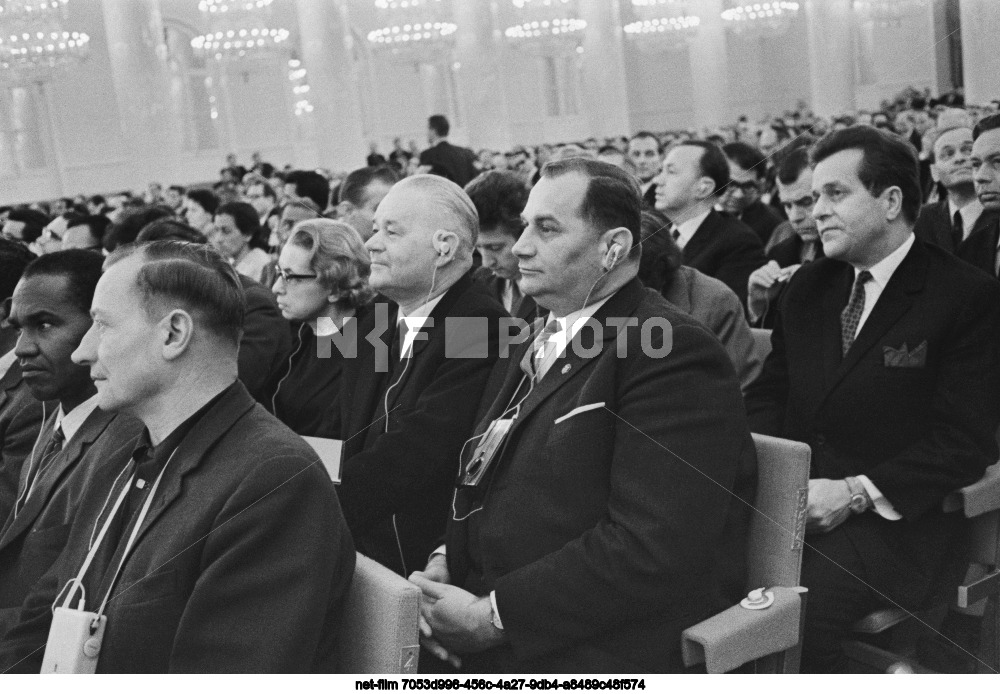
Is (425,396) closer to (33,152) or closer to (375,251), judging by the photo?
(375,251)

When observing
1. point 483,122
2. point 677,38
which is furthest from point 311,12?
point 677,38

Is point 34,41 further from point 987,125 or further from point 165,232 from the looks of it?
point 987,125

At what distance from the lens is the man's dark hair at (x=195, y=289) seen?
5.71ft

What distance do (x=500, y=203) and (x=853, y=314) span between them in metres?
1.11

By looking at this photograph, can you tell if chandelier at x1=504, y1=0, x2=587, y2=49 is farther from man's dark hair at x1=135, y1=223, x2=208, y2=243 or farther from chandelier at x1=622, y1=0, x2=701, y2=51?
man's dark hair at x1=135, y1=223, x2=208, y2=243

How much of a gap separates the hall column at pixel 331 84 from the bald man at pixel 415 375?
12.2 m

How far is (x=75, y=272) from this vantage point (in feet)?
8.04

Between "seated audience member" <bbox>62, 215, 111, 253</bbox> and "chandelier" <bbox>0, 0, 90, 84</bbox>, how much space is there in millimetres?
7723

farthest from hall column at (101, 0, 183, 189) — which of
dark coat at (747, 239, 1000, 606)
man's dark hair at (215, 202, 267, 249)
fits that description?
dark coat at (747, 239, 1000, 606)

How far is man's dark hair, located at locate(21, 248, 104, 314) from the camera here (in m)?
2.44

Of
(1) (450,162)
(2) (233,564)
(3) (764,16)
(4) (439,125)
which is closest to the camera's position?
(2) (233,564)

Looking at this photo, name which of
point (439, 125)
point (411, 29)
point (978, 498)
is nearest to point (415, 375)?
point (978, 498)

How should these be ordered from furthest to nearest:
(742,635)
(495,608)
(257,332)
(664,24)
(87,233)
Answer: (664,24)
(87,233)
(257,332)
(495,608)
(742,635)
